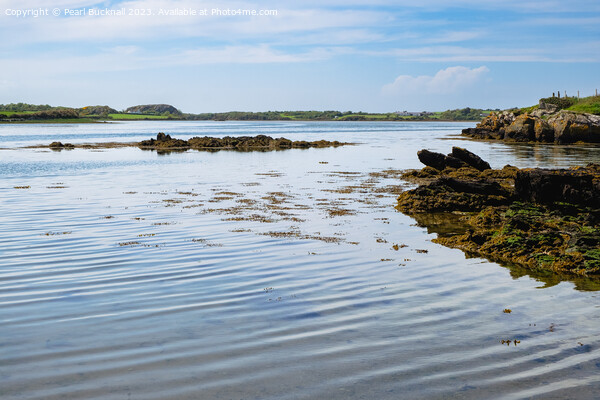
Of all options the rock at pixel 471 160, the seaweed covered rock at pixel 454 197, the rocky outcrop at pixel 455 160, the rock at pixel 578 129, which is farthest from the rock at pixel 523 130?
the seaweed covered rock at pixel 454 197

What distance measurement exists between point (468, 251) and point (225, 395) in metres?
9.83

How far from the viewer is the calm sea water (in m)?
6.74

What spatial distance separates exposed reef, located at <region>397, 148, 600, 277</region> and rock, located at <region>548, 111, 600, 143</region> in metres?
46.5

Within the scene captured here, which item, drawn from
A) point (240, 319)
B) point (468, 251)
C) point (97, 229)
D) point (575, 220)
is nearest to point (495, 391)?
point (240, 319)

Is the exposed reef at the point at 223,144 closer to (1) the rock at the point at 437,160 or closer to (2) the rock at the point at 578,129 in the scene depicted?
(2) the rock at the point at 578,129

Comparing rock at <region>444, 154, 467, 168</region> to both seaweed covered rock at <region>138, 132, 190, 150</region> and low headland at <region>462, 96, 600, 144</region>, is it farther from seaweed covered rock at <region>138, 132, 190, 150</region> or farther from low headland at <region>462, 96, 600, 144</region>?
low headland at <region>462, 96, 600, 144</region>

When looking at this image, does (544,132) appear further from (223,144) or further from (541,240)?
(541,240)

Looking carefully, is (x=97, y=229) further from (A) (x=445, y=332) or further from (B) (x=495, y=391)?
(B) (x=495, y=391)

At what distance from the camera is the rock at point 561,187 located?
1831 centimetres

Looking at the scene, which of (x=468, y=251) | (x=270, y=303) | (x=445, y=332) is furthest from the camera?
(x=468, y=251)

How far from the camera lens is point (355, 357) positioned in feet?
24.6

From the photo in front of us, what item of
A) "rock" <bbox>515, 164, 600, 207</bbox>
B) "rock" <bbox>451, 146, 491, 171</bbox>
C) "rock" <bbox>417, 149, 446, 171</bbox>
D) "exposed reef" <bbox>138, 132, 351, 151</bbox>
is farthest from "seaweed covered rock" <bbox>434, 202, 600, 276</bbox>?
"exposed reef" <bbox>138, 132, 351, 151</bbox>

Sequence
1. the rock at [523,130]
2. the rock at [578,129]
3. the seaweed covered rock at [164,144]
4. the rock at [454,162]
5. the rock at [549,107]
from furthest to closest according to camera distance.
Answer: the rock at [549,107], the rock at [523,130], the rock at [578,129], the seaweed covered rock at [164,144], the rock at [454,162]

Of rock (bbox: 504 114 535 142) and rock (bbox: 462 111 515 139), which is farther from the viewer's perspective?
rock (bbox: 462 111 515 139)
